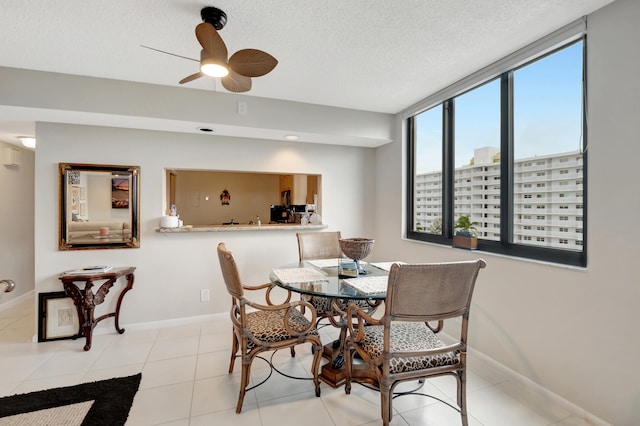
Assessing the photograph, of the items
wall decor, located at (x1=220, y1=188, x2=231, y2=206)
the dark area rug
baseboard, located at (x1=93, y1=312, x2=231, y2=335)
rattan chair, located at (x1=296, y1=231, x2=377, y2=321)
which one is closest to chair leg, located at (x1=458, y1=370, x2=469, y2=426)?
rattan chair, located at (x1=296, y1=231, x2=377, y2=321)

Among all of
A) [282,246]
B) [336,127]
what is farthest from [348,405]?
[336,127]

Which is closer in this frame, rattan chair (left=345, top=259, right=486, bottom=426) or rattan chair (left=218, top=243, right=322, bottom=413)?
rattan chair (left=345, top=259, right=486, bottom=426)

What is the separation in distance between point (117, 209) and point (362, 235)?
2842 mm

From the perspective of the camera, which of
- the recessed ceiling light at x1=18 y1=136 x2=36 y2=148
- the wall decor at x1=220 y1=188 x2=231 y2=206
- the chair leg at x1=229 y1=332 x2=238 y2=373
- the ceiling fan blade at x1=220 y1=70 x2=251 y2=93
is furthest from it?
the wall decor at x1=220 y1=188 x2=231 y2=206

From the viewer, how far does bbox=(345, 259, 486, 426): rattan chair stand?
1.51m

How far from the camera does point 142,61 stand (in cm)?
237

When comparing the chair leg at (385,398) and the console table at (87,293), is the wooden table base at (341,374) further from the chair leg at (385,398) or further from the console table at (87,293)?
the console table at (87,293)

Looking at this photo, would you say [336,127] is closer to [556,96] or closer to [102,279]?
[556,96]

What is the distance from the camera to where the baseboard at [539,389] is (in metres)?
1.80

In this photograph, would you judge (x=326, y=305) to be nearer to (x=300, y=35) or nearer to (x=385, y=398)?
(x=385, y=398)

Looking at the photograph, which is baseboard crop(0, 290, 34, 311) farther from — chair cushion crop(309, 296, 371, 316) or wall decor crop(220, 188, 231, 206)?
chair cushion crop(309, 296, 371, 316)

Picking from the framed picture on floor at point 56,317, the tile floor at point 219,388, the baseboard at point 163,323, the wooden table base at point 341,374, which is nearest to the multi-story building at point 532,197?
the tile floor at point 219,388

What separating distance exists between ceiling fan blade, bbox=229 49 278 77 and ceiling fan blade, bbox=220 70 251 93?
0.13 metres

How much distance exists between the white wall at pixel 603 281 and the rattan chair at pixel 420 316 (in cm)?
82
